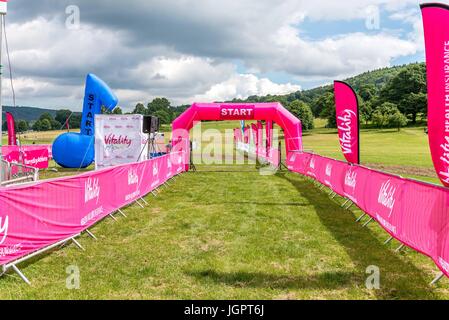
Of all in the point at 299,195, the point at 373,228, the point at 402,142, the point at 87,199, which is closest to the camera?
the point at 87,199

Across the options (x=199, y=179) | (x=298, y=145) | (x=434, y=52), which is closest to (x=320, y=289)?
(x=434, y=52)

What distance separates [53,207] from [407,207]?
18.5 feet

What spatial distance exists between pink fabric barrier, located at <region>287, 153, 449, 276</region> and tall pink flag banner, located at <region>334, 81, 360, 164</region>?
486 millimetres

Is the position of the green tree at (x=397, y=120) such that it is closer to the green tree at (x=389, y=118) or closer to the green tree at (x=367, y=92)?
the green tree at (x=389, y=118)

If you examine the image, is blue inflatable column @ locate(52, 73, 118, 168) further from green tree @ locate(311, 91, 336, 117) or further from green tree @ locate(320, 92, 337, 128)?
green tree @ locate(311, 91, 336, 117)

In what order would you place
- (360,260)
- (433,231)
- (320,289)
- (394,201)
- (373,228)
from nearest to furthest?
(320,289)
(433,231)
(360,260)
(394,201)
(373,228)

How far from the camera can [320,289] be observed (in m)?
5.22

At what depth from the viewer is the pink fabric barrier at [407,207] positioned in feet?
17.9

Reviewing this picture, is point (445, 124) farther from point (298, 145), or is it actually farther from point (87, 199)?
point (298, 145)

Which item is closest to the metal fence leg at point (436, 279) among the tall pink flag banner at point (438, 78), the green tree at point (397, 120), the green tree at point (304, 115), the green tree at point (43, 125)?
the tall pink flag banner at point (438, 78)

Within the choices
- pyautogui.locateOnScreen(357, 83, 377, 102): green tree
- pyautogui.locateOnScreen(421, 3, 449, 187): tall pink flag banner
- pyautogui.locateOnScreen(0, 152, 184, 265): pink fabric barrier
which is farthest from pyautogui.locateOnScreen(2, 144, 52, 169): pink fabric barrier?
pyautogui.locateOnScreen(357, 83, 377, 102): green tree

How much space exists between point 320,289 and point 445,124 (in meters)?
2.84

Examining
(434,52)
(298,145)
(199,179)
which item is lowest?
(199,179)

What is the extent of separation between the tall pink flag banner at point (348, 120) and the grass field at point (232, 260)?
5.59ft
